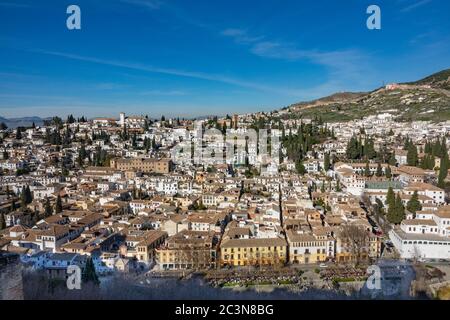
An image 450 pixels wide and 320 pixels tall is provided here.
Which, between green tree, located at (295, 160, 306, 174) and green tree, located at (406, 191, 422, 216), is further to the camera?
green tree, located at (295, 160, 306, 174)

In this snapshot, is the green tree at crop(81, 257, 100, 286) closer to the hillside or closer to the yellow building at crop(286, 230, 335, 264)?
the yellow building at crop(286, 230, 335, 264)

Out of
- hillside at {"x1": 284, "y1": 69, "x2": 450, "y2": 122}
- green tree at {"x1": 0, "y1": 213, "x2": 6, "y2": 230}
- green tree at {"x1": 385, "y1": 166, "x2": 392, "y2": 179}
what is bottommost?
green tree at {"x1": 0, "y1": 213, "x2": 6, "y2": 230}

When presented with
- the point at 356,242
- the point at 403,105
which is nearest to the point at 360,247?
the point at 356,242

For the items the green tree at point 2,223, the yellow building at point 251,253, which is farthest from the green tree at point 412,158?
the green tree at point 2,223

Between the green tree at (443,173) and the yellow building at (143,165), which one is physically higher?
the yellow building at (143,165)

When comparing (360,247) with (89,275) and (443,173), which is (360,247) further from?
(443,173)

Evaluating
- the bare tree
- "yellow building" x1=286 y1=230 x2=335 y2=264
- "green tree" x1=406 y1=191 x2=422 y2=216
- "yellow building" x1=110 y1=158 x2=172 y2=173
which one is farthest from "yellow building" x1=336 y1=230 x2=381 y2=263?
"yellow building" x1=110 y1=158 x2=172 y2=173

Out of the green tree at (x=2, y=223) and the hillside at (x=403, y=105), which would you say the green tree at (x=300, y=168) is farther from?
the hillside at (x=403, y=105)

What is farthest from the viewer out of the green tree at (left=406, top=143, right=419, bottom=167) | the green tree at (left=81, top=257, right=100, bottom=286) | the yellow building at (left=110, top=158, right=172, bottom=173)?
the yellow building at (left=110, top=158, right=172, bottom=173)

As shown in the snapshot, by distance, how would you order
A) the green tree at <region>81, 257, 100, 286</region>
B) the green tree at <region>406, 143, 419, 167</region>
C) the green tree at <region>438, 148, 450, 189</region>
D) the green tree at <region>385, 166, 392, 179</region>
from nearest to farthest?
Answer: 1. the green tree at <region>81, 257, 100, 286</region>
2. the green tree at <region>438, 148, 450, 189</region>
3. the green tree at <region>385, 166, 392, 179</region>
4. the green tree at <region>406, 143, 419, 167</region>
